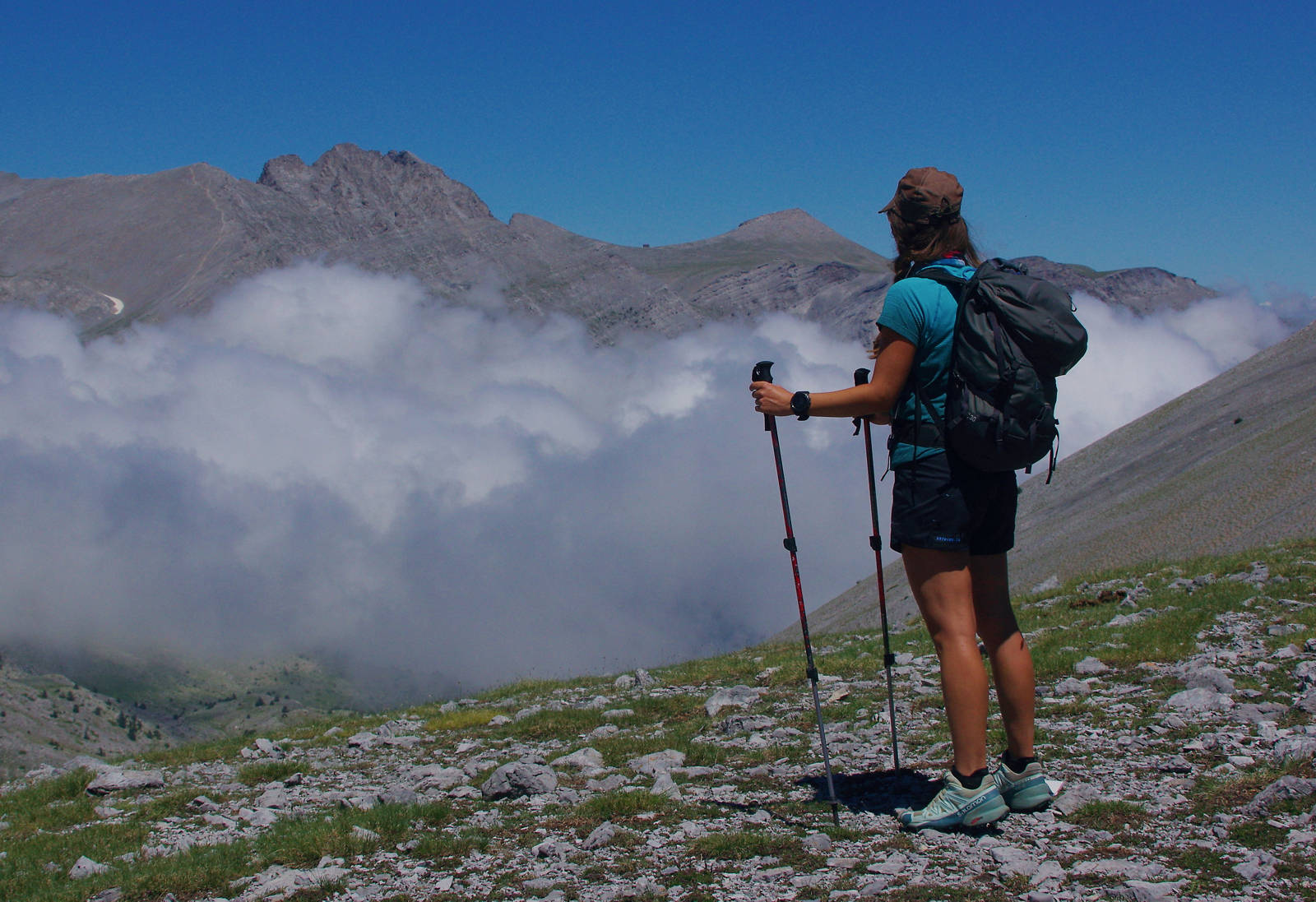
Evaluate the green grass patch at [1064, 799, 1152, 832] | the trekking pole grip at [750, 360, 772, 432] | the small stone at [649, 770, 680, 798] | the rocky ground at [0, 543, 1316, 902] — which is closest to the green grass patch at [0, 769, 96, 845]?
the rocky ground at [0, 543, 1316, 902]

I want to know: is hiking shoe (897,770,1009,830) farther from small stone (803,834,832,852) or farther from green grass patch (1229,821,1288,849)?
green grass patch (1229,821,1288,849)

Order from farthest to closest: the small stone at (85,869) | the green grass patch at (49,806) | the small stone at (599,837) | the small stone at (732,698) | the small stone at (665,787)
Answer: the small stone at (732,698)
the green grass patch at (49,806)
the small stone at (665,787)
the small stone at (85,869)
the small stone at (599,837)

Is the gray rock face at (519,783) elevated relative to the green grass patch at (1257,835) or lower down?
elevated

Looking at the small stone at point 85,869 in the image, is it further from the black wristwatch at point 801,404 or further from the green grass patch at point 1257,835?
the green grass patch at point 1257,835

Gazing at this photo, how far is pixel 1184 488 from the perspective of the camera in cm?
3859

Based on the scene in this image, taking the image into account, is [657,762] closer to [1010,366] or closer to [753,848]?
[753,848]

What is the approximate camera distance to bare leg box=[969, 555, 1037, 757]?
6160 millimetres

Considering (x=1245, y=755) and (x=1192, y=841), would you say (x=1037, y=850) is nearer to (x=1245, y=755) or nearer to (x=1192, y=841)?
(x=1192, y=841)

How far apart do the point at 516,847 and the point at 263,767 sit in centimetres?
508

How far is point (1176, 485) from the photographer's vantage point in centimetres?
3997

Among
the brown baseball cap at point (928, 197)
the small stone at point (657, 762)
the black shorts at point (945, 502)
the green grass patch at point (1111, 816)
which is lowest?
the green grass patch at point (1111, 816)

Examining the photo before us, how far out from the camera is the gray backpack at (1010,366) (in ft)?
18.2

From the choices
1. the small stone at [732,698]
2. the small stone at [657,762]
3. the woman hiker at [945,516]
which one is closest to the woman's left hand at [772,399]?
the woman hiker at [945,516]

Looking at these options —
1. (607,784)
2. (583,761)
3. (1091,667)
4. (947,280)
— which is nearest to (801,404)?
(947,280)
